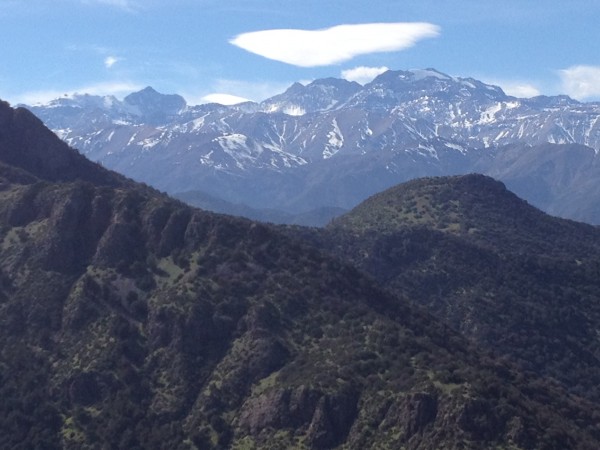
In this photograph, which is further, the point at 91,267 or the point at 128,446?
the point at 91,267

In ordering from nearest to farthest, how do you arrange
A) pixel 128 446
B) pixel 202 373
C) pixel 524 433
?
pixel 524 433 < pixel 128 446 < pixel 202 373

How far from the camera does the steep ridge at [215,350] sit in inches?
4774

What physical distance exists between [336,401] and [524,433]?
21721mm

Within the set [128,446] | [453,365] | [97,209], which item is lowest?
[128,446]

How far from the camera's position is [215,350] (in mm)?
143875

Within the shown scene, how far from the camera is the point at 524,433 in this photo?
112m

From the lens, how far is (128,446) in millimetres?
131500

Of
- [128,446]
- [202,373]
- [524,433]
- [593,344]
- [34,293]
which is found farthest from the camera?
[593,344]

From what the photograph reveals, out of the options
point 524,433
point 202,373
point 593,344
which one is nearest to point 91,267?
point 202,373

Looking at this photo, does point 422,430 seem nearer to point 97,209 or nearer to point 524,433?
point 524,433

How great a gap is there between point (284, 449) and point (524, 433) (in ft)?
85.0

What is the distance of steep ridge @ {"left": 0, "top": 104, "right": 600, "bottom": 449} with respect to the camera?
121250mm

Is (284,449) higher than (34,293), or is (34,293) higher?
(34,293)

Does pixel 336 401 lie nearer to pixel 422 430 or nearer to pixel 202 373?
pixel 422 430
